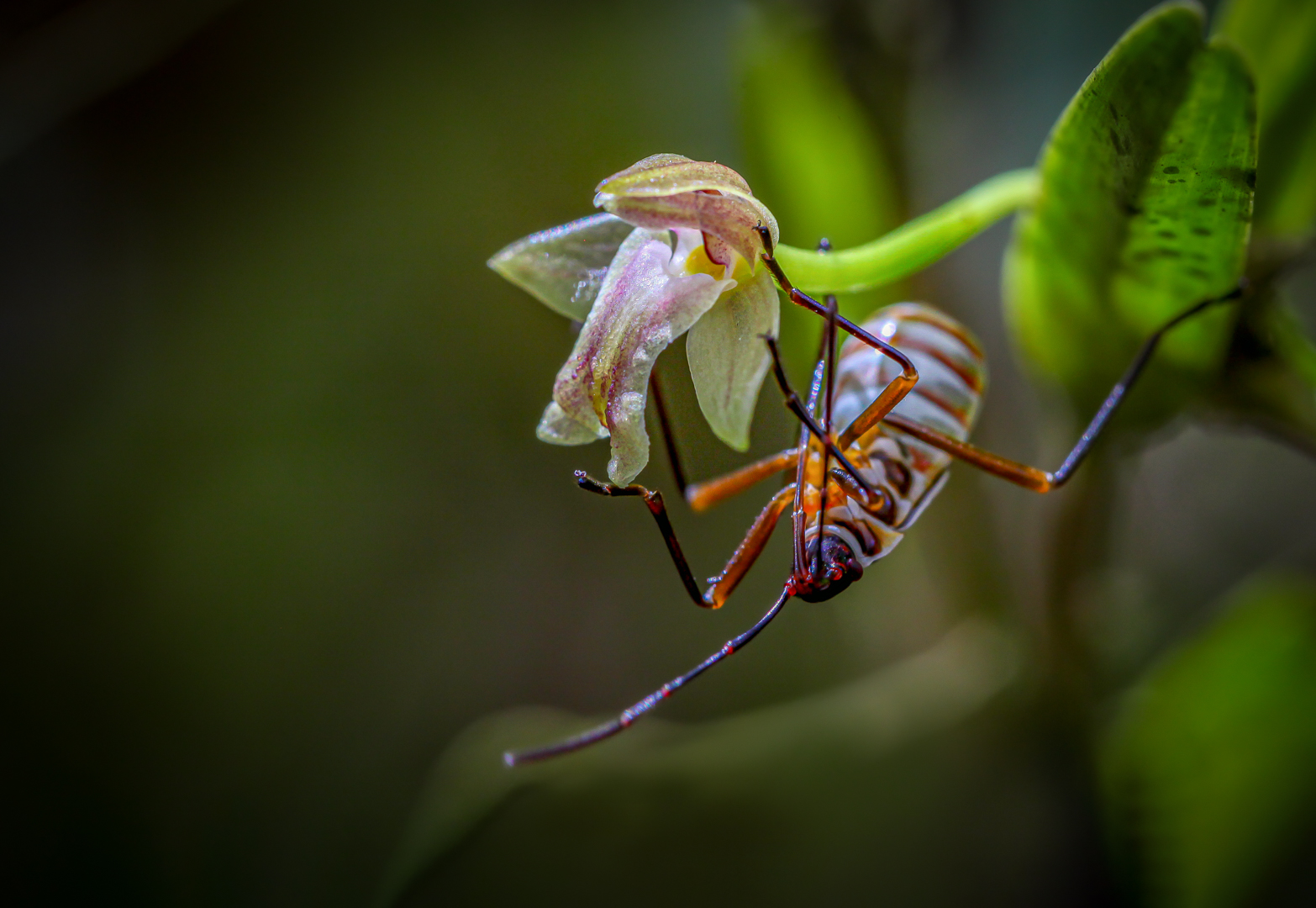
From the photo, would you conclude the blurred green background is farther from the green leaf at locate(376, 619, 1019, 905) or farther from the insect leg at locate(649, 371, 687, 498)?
the insect leg at locate(649, 371, 687, 498)

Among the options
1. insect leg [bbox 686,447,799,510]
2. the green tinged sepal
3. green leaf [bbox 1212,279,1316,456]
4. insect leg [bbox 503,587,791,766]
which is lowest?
insect leg [bbox 503,587,791,766]

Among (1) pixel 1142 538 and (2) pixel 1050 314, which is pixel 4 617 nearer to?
(2) pixel 1050 314

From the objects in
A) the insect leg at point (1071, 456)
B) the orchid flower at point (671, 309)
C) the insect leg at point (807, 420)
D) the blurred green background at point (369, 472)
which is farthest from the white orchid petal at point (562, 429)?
the blurred green background at point (369, 472)

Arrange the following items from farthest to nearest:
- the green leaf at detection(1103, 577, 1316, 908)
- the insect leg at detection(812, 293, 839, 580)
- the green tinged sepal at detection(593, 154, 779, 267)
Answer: the green leaf at detection(1103, 577, 1316, 908)
the insect leg at detection(812, 293, 839, 580)
the green tinged sepal at detection(593, 154, 779, 267)

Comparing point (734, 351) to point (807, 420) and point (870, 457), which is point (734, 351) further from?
point (870, 457)

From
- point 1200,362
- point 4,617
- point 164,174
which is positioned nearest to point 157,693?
point 4,617

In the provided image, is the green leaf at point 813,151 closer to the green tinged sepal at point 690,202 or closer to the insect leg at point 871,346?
the insect leg at point 871,346

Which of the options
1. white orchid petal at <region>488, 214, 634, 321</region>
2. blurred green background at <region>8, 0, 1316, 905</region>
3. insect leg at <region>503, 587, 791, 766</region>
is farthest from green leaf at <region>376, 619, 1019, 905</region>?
white orchid petal at <region>488, 214, 634, 321</region>

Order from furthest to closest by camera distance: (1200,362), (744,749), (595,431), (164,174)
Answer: (164,174), (744,749), (1200,362), (595,431)
